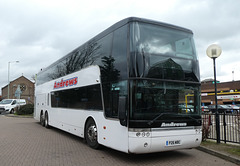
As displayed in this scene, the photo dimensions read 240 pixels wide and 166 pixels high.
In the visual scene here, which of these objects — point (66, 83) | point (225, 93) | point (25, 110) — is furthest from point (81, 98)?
point (225, 93)

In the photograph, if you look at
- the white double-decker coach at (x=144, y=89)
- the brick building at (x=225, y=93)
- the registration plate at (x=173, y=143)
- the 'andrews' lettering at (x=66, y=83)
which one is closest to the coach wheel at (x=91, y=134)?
the white double-decker coach at (x=144, y=89)

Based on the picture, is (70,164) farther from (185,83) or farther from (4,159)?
(185,83)

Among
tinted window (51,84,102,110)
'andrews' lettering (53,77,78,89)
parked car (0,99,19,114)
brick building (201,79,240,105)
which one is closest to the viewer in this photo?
tinted window (51,84,102,110)

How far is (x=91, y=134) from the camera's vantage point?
26.4 ft

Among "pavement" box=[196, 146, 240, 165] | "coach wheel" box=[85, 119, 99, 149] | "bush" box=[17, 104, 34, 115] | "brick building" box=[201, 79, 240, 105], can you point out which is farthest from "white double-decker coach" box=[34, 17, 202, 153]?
"brick building" box=[201, 79, 240, 105]

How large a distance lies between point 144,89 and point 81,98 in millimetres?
3728

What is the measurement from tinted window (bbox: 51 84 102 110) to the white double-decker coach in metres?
0.04

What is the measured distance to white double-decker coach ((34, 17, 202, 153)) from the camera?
5.90 metres

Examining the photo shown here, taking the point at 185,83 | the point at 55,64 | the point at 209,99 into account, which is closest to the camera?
the point at 185,83

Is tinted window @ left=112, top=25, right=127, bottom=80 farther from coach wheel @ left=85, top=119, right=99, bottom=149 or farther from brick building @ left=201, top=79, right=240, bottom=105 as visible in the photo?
brick building @ left=201, top=79, right=240, bottom=105

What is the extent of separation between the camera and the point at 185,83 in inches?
260

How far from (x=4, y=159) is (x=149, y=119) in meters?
4.23

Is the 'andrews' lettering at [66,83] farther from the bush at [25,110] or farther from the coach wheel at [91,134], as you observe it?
the bush at [25,110]

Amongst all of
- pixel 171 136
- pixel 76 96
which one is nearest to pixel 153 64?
pixel 171 136
